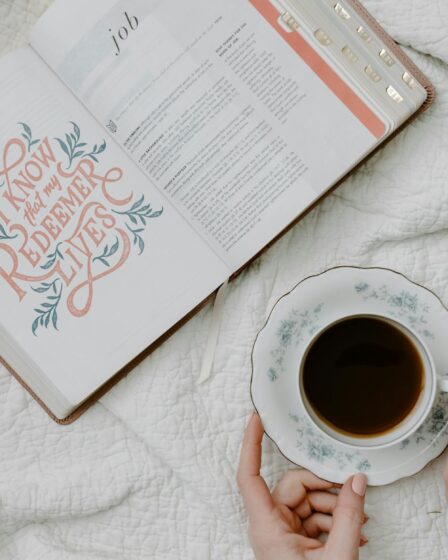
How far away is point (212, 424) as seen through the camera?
0.72 metres

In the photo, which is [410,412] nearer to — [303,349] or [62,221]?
[303,349]

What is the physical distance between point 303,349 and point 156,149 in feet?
0.81

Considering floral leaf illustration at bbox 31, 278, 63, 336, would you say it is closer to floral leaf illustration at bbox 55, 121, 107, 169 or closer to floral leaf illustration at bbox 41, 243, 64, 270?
floral leaf illustration at bbox 41, 243, 64, 270

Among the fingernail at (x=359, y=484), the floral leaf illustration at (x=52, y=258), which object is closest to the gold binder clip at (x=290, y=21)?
the floral leaf illustration at (x=52, y=258)

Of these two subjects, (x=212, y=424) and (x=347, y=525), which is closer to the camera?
(x=347, y=525)

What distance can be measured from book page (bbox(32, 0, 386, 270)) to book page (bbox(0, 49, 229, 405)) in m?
0.04

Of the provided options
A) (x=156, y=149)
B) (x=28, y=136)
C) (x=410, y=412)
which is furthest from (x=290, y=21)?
(x=410, y=412)

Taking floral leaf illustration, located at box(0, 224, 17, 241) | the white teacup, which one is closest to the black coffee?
the white teacup

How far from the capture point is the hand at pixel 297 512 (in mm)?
622

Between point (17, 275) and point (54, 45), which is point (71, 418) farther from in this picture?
point (54, 45)

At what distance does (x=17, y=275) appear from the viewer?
687 mm

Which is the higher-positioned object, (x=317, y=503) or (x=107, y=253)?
(x=107, y=253)

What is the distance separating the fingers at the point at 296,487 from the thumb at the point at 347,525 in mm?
55

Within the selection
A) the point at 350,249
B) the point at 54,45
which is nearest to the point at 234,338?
the point at 350,249
